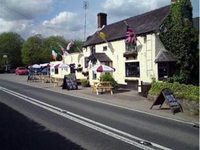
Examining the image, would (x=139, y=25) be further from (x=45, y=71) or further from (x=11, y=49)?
(x=11, y=49)

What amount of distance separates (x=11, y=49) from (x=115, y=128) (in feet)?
289

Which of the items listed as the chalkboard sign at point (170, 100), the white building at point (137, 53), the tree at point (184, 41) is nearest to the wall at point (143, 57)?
the white building at point (137, 53)

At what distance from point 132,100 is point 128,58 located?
927 cm

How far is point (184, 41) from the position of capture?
28.2m

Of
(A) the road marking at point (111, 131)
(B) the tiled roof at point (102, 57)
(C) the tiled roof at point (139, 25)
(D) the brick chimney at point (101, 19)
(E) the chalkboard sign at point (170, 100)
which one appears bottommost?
(A) the road marking at point (111, 131)

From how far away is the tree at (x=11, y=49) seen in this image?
3872 inches

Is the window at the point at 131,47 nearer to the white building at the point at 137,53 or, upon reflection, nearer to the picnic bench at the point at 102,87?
the white building at the point at 137,53

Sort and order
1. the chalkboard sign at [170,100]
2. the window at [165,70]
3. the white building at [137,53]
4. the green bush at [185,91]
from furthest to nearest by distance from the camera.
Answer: the white building at [137,53], the window at [165,70], the green bush at [185,91], the chalkboard sign at [170,100]

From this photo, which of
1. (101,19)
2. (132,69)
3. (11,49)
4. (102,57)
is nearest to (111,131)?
(132,69)

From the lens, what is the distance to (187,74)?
28.4m

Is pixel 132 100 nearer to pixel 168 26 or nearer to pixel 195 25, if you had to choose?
pixel 168 26

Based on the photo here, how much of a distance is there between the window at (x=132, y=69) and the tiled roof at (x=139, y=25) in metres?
2.57

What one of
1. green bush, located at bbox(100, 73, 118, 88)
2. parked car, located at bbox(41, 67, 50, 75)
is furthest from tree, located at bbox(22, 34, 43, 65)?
green bush, located at bbox(100, 73, 118, 88)

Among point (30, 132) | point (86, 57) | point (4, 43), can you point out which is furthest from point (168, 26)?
point (4, 43)
